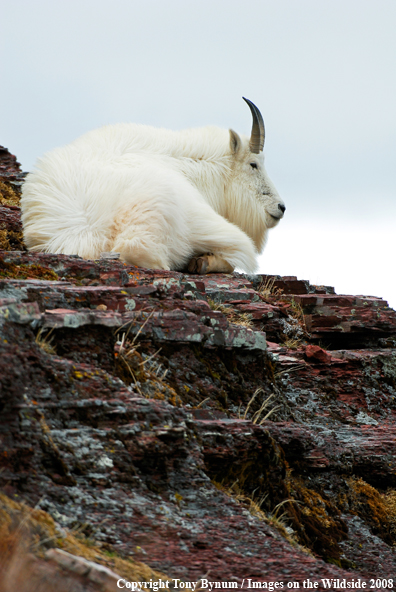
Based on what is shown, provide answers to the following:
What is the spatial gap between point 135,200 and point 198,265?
3.87 feet

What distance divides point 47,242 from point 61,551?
483cm

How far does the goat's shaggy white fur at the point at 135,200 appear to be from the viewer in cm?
629

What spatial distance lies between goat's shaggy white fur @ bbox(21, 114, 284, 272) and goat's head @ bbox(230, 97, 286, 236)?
274 millimetres

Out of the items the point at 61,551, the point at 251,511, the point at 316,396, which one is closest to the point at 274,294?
the point at 316,396

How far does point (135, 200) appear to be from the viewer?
632 centimetres

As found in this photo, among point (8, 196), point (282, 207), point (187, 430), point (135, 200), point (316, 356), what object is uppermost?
point (282, 207)

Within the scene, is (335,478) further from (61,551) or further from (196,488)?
(61,551)

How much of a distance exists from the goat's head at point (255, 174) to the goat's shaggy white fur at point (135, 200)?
10.8 inches

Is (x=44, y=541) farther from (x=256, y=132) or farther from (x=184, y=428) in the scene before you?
(x=256, y=132)

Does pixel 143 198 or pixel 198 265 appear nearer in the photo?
pixel 143 198

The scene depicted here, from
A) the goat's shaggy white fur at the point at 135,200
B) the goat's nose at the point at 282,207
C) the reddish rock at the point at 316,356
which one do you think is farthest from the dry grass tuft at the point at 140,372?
the goat's nose at the point at 282,207

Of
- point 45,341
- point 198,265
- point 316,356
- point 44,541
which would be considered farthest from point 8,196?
point 44,541

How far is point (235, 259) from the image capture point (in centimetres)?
738

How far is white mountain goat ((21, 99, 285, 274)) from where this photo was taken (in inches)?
248
